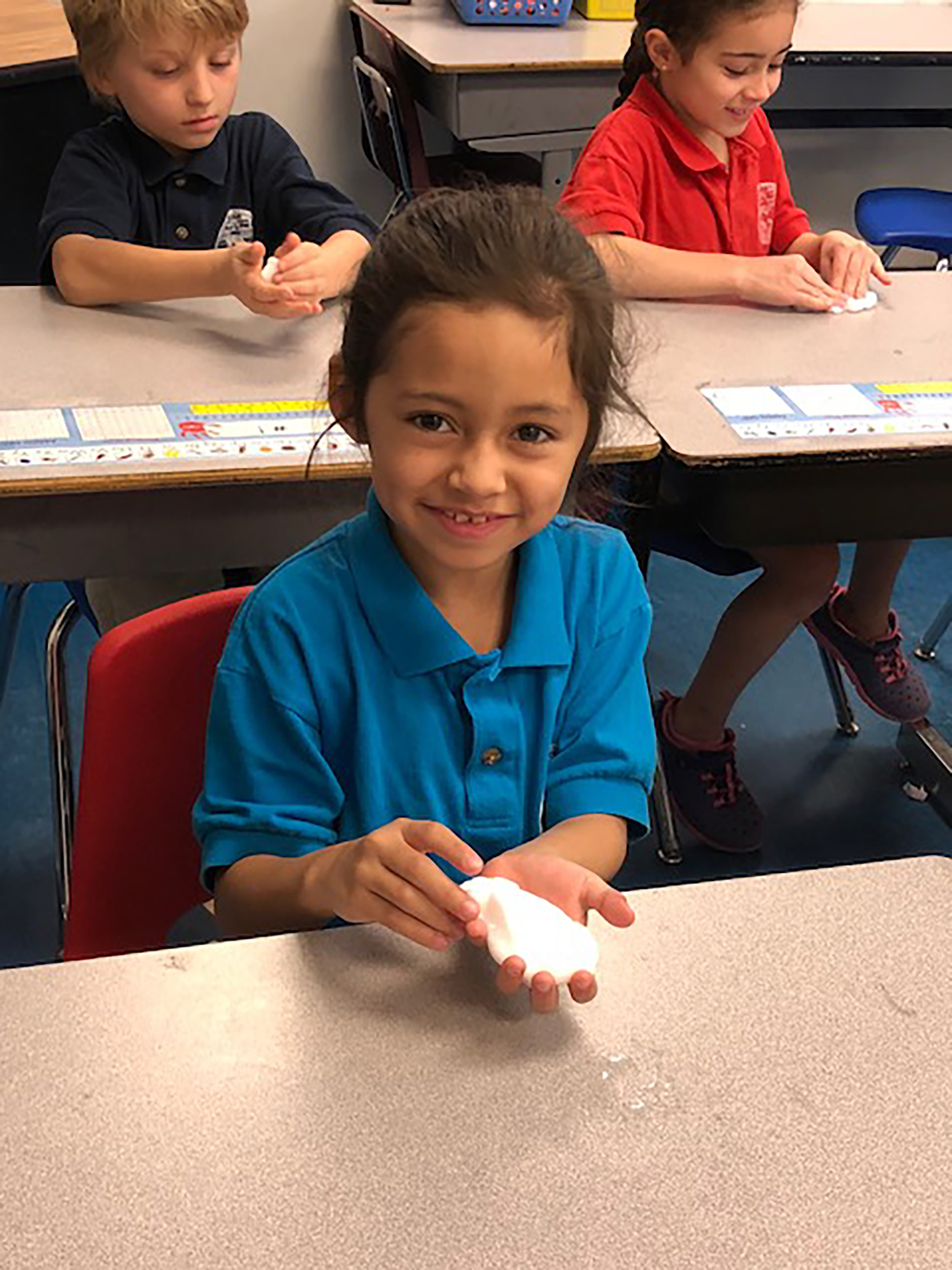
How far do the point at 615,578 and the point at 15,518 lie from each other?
0.65 meters

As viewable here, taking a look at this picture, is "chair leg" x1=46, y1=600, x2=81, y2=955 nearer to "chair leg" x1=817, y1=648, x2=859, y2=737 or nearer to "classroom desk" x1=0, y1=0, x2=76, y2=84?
"chair leg" x1=817, y1=648, x2=859, y2=737

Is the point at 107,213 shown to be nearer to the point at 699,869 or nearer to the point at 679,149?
the point at 679,149

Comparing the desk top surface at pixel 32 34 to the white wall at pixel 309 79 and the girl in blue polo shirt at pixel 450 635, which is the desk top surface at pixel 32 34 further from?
the girl in blue polo shirt at pixel 450 635

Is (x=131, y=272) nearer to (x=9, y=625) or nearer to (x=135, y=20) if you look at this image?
(x=135, y=20)

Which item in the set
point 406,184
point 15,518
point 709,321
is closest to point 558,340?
point 15,518

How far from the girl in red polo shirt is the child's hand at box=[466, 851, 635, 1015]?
1.07 metres

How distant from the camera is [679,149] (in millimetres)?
1845

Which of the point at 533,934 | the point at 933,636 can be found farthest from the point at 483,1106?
the point at 933,636

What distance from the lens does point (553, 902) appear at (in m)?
0.73

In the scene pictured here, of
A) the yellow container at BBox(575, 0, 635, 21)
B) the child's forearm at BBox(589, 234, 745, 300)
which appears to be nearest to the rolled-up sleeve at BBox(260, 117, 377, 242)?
the child's forearm at BBox(589, 234, 745, 300)

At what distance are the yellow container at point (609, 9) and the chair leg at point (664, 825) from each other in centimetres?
233

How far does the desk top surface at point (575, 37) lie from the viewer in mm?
2896

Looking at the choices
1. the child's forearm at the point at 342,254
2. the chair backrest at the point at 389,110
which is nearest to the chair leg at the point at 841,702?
the child's forearm at the point at 342,254

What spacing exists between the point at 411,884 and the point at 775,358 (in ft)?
3.54
